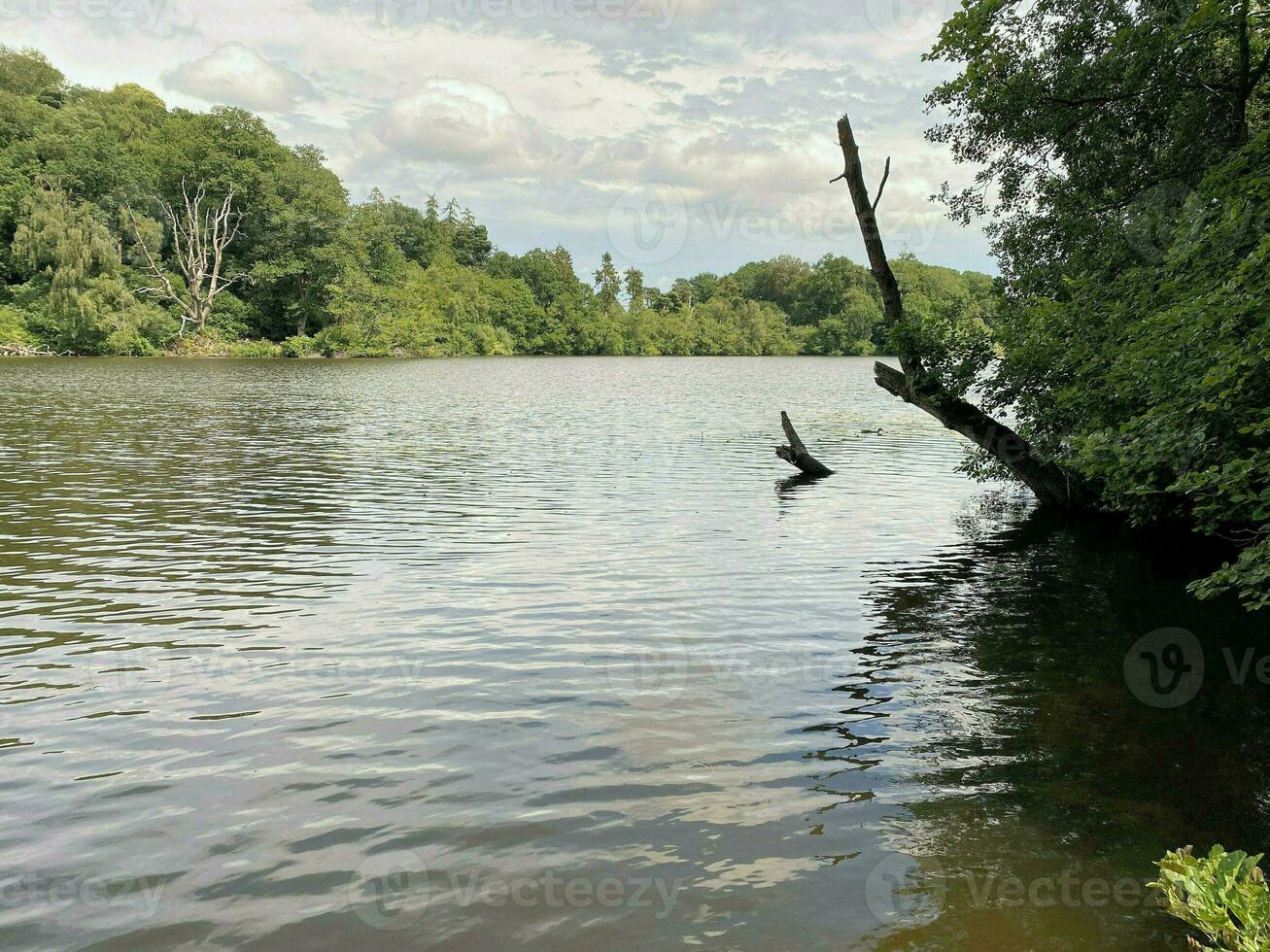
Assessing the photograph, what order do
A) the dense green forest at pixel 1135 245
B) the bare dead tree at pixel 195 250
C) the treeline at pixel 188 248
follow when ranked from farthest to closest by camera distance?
the bare dead tree at pixel 195 250 < the treeline at pixel 188 248 < the dense green forest at pixel 1135 245

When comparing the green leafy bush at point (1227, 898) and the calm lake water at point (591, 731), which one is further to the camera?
the calm lake water at point (591, 731)

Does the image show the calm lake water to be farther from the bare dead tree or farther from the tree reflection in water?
the bare dead tree

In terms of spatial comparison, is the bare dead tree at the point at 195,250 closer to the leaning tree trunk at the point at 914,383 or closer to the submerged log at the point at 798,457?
the submerged log at the point at 798,457

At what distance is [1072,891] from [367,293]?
116 m

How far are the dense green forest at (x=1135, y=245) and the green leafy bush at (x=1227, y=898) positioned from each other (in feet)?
14.6

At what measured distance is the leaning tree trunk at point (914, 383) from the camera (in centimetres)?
1917

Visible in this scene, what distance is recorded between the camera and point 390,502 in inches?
812

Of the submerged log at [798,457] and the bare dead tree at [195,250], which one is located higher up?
the bare dead tree at [195,250]

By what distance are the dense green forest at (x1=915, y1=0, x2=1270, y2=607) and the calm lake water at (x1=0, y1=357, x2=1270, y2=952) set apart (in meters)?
2.34

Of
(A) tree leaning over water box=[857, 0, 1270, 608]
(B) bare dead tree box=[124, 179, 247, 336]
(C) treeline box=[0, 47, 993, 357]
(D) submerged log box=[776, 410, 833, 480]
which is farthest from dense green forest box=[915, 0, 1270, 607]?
(B) bare dead tree box=[124, 179, 247, 336]

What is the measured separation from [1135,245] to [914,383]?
5.28 m

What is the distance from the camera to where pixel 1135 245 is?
15.1m

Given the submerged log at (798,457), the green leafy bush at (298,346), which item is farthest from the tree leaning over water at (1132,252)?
the green leafy bush at (298,346)

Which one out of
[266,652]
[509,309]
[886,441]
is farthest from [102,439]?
[509,309]
